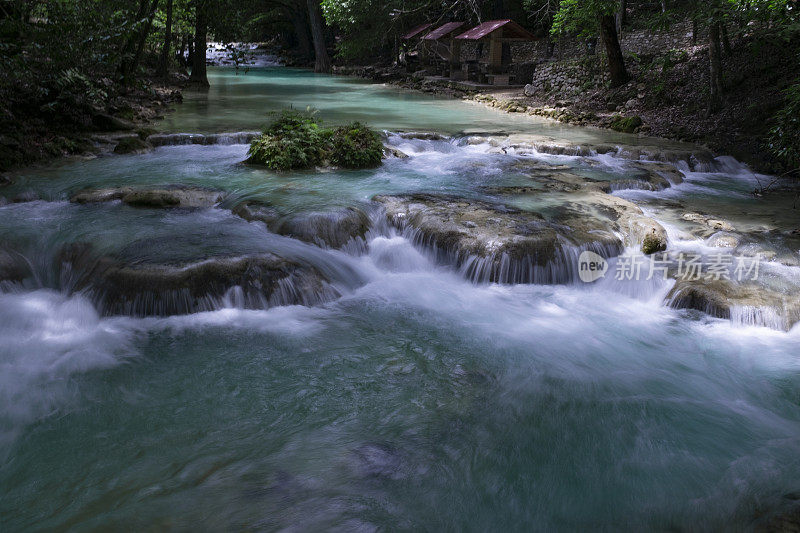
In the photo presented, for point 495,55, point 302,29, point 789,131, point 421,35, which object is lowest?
point 789,131

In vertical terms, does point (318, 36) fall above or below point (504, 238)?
above

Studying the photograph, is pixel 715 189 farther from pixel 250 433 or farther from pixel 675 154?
pixel 250 433

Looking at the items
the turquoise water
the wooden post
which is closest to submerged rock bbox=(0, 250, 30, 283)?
the turquoise water

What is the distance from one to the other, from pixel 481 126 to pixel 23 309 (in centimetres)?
1196

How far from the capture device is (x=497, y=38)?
24.4 meters

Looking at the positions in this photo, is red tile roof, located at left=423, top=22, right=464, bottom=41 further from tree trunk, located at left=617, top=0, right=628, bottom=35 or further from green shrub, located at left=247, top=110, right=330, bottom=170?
green shrub, located at left=247, top=110, right=330, bottom=170

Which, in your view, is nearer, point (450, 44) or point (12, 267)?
point (12, 267)

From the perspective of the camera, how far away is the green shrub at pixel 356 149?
10.5 metres

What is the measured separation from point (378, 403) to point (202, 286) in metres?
2.31

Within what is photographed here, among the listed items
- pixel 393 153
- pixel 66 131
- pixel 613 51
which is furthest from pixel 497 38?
pixel 66 131

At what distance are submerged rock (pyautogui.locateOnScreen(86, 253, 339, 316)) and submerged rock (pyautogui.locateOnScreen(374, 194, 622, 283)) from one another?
165cm

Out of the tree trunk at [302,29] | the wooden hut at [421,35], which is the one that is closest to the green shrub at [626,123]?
the wooden hut at [421,35]

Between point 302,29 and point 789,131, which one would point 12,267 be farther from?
point 302,29

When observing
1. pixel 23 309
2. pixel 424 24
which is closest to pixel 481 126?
pixel 23 309
